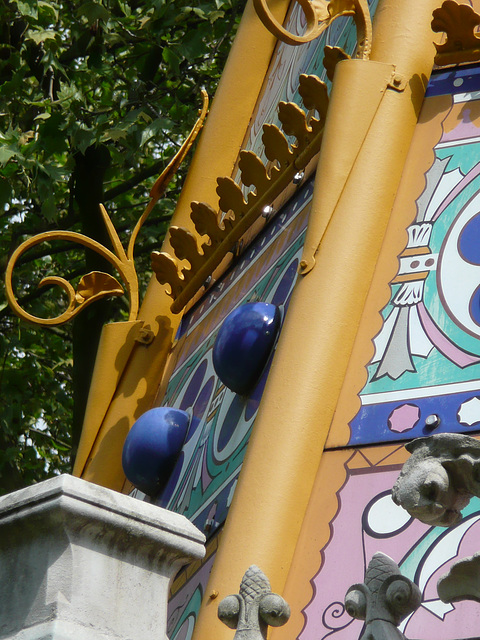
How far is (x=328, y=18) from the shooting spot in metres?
6.32

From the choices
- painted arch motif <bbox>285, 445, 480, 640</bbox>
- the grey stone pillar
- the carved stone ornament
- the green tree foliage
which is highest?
→ the green tree foliage

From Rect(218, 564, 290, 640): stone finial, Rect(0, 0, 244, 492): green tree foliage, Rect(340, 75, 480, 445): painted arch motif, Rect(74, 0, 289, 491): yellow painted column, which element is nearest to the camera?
Rect(218, 564, 290, 640): stone finial

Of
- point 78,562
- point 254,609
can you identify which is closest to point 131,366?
point 254,609

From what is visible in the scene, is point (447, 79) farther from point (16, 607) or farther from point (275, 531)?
point (16, 607)

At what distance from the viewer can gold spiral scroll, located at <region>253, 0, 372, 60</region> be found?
6123 millimetres

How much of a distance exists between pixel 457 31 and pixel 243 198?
153 centimetres

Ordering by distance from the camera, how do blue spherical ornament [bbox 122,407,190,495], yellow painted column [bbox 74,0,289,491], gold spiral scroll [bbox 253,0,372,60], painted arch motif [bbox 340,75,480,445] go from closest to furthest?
painted arch motif [bbox 340,75,480,445], gold spiral scroll [bbox 253,0,372,60], blue spherical ornament [bbox 122,407,190,495], yellow painted column [bbox 74,0,289,491]

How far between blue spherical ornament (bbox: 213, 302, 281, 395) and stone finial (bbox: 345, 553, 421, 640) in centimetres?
265

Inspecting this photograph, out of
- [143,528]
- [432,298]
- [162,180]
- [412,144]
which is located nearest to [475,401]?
[432,298]

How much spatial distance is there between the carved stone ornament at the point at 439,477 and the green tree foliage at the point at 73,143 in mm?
7290

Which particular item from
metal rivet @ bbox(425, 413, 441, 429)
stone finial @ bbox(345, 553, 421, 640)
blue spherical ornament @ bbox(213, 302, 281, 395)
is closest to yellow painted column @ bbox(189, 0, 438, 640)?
blue spherical ornament @ bbox(213, 302, 281, 395)

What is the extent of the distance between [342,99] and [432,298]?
1.17m

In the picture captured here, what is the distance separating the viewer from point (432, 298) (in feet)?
17.9

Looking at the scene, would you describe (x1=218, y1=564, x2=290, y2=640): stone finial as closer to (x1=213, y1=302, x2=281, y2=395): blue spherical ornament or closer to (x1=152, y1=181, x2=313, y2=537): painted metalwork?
(x1=152, y1=181, x2=313, y2=537): painted metalwork
